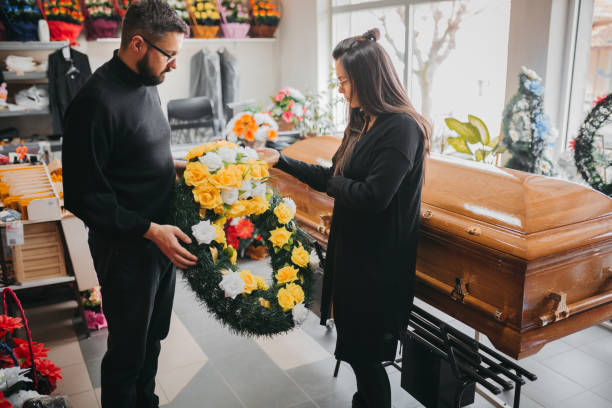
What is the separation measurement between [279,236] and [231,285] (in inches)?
12.0

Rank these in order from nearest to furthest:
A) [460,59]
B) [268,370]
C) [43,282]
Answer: [268,370]
[43,282]
[460,59]

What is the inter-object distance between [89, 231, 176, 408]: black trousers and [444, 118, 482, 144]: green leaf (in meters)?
2.09

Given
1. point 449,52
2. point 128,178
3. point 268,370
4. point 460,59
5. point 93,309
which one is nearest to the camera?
point 128,178

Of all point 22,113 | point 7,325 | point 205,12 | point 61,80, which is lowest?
point 7,325

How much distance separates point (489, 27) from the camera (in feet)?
13.8

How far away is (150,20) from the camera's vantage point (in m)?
1.78

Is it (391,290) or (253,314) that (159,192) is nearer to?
(253,314)

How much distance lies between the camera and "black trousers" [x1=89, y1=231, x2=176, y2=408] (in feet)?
6.31

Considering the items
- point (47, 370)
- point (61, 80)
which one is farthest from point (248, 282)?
point (61, 80)

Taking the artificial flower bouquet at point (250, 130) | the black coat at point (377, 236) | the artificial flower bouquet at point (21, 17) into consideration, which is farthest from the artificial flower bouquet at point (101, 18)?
the black coat at point (377, 236)

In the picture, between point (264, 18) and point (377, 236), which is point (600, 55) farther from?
point (264, 18)

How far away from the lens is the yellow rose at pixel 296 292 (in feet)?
6.54

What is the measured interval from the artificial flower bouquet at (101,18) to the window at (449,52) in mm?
2788

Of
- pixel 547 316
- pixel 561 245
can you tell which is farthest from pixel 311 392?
pixel 561 245
